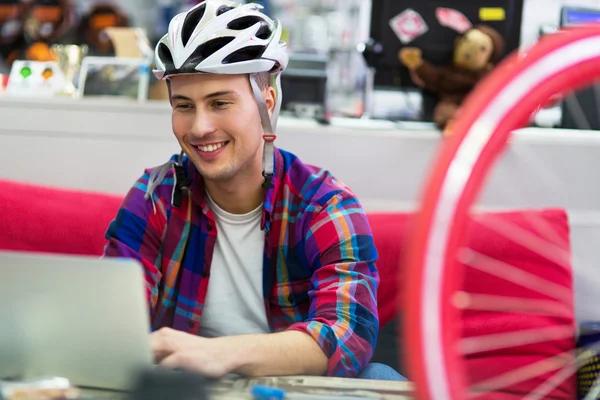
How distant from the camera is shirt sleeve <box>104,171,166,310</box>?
1409 millimetres

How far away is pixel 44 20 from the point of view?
4.32 meters

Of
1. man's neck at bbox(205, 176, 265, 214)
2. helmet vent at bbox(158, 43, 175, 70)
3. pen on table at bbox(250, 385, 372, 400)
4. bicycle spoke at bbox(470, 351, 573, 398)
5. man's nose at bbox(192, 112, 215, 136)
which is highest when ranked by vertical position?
helmet vent at bbox(158, 43, 175, 70)

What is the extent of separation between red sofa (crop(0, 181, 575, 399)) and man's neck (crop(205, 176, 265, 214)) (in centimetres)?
50

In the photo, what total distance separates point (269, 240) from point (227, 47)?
0.37m

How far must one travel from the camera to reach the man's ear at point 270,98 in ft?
4.95

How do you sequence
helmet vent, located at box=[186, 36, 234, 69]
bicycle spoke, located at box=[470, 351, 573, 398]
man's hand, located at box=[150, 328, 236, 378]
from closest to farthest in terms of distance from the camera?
man's hand, located at box=[150, 328, 236, 378], helmet vent, located at box=[186, 36, 234, 69], bicycle spoke, located at box=[470, 351, 573, 398]

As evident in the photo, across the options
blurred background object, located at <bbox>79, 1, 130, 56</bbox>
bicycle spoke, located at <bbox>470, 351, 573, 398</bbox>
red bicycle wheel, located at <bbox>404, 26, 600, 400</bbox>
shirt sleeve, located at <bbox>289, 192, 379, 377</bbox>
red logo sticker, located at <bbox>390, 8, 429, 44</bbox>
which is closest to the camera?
red bicycle wheel, located at <bbox>404, 26, 600, 400</bbox>

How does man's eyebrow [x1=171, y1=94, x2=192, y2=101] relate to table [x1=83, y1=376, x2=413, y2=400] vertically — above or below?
above

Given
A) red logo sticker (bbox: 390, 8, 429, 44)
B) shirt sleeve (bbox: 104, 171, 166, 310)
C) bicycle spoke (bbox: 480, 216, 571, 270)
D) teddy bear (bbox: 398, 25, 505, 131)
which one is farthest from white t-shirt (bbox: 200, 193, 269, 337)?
red logo sticker (bbox: 390, 8, 429, 44)

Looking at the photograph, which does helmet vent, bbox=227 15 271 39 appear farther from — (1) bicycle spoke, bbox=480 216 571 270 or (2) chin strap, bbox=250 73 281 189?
(1) bicycle spoke, bbox=480 216 571 270

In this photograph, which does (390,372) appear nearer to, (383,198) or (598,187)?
(383,198)

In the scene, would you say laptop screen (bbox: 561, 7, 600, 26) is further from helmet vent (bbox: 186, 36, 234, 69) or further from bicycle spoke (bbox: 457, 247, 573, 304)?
helmet vent (bbox: 186, 36, 234, 69)

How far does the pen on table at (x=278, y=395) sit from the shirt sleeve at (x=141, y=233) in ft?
1.97

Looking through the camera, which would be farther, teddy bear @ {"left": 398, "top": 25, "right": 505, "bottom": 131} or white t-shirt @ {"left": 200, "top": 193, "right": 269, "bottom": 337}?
teddy bear @ {"left": 398, "top": 25, "right": 505, "bottom": 131}
